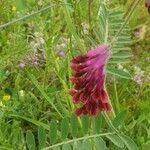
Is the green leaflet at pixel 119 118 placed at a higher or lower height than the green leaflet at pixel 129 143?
higher

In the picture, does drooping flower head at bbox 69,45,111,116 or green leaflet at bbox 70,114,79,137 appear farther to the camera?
green leaflet at bbox 70,114,79,137

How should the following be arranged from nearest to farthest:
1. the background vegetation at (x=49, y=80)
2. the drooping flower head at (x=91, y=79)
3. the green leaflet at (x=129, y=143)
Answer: the drooping flower head at (x=91, y=79) → the green leaflet at (x=129, y=143) → the background vegetation at (x=49, y=80)

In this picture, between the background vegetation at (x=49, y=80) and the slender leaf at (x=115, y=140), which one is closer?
the slender leaf at (x=115, y=140)

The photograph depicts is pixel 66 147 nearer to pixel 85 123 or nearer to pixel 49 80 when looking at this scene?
pixel 85 123

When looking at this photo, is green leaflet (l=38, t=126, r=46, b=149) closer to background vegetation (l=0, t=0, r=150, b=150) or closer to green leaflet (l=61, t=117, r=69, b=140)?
green leaflet (l=61, t=117, r=69, b=140)

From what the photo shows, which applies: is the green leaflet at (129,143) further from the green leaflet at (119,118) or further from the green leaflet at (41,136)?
the green leaflet at (41,136)

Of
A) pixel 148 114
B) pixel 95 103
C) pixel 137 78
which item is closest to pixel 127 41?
pixel 95 103

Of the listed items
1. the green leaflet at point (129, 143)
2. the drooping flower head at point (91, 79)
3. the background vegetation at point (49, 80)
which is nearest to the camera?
the drooping flower head at point (91, 79)

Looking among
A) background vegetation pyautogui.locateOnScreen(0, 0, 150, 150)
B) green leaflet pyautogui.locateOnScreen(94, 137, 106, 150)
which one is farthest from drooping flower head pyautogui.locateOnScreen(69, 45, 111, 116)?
background vegetation pyautogui.locateOnScreen(0, 0, 150, 150)

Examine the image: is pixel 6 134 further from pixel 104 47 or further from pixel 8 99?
pixel 104 47

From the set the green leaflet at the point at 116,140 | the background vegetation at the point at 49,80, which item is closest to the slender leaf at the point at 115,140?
the green leaflet at the point at 116,140
